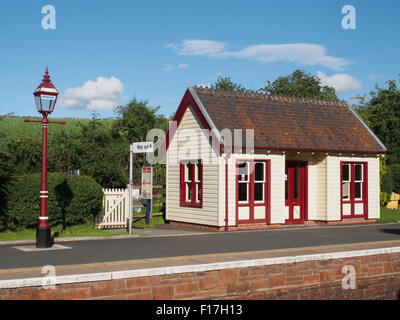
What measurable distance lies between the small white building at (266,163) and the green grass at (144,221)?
0.79m

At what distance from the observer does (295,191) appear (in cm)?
2014

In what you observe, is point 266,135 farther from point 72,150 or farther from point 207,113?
point 72,150

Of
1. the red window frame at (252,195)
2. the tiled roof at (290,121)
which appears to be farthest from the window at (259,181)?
the tiled roof at (290,121)

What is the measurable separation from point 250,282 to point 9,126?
42637mm

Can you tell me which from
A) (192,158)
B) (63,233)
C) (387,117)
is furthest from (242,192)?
(387,117)

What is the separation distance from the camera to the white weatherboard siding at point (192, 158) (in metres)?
18.0

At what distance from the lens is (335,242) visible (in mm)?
14047

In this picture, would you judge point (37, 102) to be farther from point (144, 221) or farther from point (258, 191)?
point (144, 221)

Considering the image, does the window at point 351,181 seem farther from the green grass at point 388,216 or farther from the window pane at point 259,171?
the window pane at point 259,171

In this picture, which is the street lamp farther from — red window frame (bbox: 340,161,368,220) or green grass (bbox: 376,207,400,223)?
green grass (bbox: 376,207,400,223)

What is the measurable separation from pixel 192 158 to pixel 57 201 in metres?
5.11

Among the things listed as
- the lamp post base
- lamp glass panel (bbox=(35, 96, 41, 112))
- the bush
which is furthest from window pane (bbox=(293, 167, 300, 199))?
lamp glass panel (bbox=(35, 96, 41, 112))

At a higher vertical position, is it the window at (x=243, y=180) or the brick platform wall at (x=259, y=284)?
the window at (x=243, y=180)
